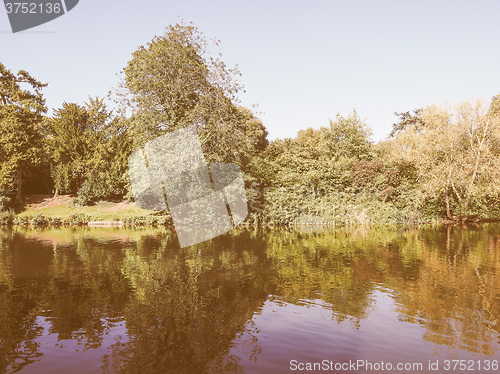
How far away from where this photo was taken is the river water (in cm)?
728

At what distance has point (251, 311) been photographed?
10.0 m

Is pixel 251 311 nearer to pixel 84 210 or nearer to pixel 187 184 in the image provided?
pixel 187 184

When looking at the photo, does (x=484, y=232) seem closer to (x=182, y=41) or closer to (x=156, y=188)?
(x=156, y=188)

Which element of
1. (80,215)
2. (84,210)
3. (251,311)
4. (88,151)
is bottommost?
(251,311)

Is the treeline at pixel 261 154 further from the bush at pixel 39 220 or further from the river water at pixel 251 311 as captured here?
the river water at pixel 251 311

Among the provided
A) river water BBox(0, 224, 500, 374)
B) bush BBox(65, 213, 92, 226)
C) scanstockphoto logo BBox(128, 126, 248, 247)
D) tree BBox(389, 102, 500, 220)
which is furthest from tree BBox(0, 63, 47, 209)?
tree BBox(389, 102, 500, 220)

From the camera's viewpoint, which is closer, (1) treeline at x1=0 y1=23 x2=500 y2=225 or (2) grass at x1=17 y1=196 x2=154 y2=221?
(1) treeline at x1=0 y1=23 x2=500 y2=225

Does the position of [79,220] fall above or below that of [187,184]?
below

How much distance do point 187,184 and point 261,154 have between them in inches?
513

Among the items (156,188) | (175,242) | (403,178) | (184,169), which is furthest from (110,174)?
(403,178)
